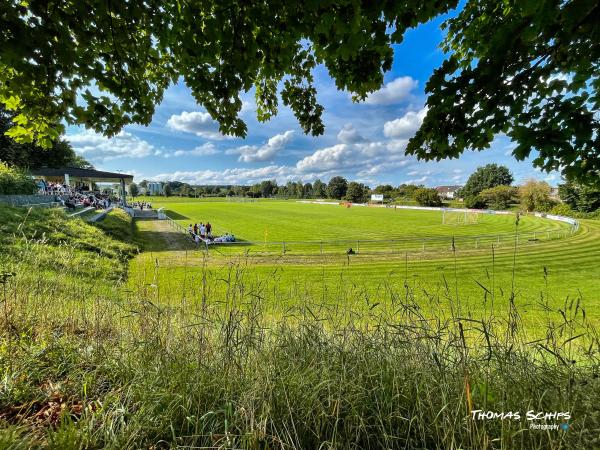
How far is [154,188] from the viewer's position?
17550cm

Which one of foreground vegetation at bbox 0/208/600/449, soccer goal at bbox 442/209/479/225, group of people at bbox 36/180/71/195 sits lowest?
soccer goal at bbox 442/209/479/225

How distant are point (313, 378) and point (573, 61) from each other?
16.8 ft

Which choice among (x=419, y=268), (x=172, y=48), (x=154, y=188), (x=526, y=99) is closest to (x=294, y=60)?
(x=172, y=48)

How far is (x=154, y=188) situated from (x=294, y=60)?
19338cm

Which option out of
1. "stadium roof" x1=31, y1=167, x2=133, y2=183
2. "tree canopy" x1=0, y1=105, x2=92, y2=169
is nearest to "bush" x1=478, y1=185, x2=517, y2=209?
"stadium roof" x1=31, y1=167, x2=133, y2=183

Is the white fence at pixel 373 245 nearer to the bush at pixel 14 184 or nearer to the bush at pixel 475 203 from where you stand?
the bush at pixel 14 184

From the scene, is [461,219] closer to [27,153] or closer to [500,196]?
[500,196]

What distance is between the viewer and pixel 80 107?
158 inches

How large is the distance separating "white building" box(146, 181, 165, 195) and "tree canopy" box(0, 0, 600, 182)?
186 metres

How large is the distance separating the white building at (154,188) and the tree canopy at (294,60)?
18591cm

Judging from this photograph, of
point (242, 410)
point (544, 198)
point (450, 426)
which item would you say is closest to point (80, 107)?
point (242, 410)

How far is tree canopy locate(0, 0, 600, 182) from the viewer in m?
2.87

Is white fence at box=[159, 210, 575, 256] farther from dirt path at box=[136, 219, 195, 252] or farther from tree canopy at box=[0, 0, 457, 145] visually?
tree canopy at box=[0, 0, 457, 145]

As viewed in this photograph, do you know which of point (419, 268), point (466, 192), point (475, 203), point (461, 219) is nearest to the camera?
point (419, 268)
